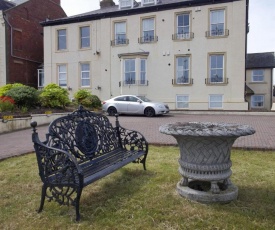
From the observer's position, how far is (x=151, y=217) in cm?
327

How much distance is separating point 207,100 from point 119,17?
33.6ft

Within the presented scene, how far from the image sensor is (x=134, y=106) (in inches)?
688

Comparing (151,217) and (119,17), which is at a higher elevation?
(119,17)

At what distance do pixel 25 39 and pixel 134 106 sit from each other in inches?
704

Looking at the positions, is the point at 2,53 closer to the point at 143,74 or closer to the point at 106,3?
the point at 106,3

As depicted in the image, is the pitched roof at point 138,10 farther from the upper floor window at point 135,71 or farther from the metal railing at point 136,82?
the metal railing at point 136,82

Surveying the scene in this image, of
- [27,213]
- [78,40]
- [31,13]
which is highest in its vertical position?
[31,13]

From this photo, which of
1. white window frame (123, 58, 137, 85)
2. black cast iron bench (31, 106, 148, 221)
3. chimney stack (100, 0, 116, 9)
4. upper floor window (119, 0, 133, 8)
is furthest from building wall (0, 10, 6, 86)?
black cast iron bench (31, 106, 148, 221)

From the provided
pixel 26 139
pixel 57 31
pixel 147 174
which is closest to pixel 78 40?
pixel 57 31

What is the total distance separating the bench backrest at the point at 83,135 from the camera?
3972 millimetres

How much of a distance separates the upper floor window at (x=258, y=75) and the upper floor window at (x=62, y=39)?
21241mm

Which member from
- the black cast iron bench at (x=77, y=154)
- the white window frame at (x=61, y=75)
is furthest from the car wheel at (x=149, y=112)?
the white window frame at (x=61, y=75)

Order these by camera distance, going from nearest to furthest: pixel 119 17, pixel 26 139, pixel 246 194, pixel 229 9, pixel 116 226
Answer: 1. pixel 116 226
2. pixel 246 194
3. pixel 26 139
4. pixel 229 9
5. pixel 119 17

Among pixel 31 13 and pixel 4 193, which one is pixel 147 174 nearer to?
pixel 4 193
